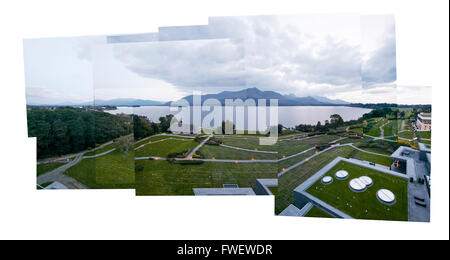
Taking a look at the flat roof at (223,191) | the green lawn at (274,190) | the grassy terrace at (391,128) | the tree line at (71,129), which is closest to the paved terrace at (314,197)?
the green lawn at (274,190)

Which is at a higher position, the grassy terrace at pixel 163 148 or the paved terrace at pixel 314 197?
the grassy terrace at pixel 163 148

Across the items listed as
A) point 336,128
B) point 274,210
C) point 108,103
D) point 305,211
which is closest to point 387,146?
point 336,128

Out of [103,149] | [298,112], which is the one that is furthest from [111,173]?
[298,112]

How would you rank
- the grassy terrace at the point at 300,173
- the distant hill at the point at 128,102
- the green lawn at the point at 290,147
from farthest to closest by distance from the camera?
the distant hill at the point at 128,102
the green lawn at the point at 290,147
the grassy terrace at the point at 300,173

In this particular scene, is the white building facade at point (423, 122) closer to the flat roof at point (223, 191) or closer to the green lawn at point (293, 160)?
the green lawn at point (293, 160)

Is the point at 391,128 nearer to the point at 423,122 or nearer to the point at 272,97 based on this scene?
the point at 423,122

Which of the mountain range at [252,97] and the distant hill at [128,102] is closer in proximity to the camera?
the mountain range at [252,97]
